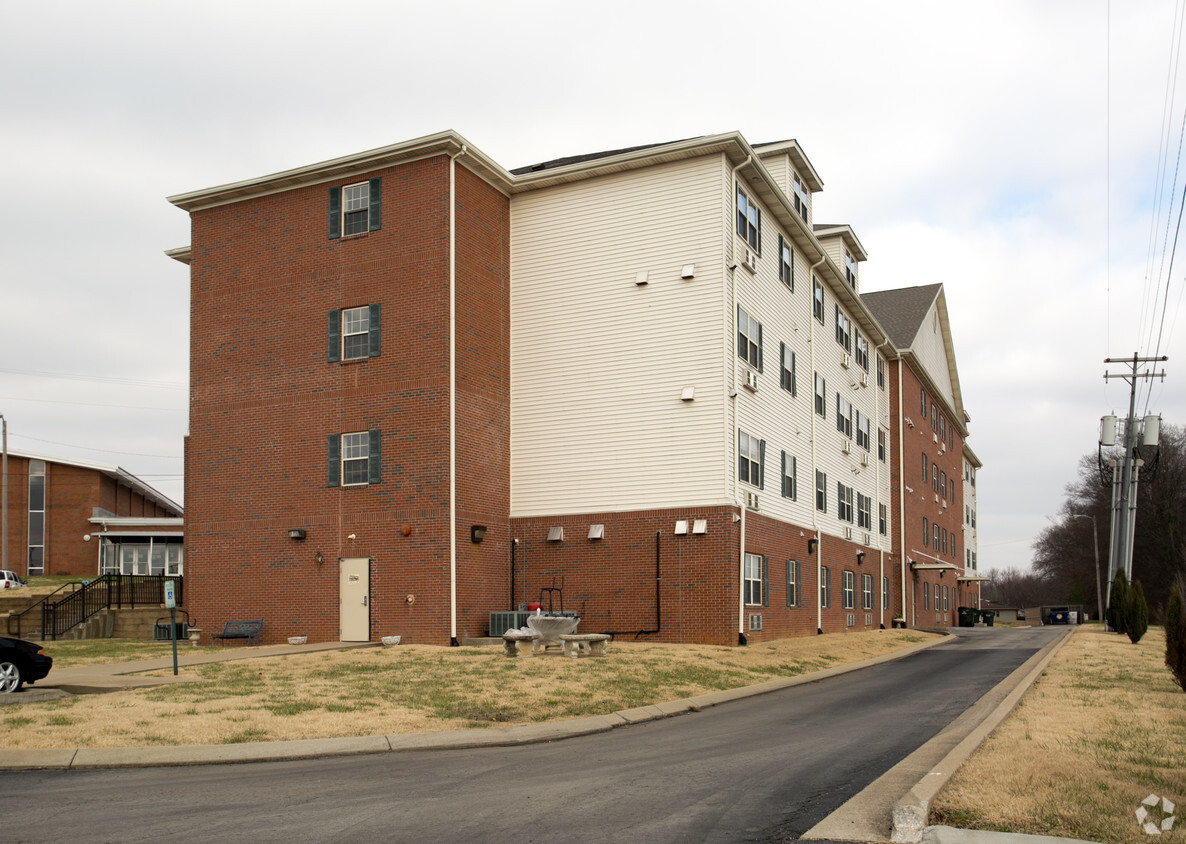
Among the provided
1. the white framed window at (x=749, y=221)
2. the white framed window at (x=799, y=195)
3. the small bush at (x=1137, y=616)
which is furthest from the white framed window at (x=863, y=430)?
the white framed window at (x=749, y=221)

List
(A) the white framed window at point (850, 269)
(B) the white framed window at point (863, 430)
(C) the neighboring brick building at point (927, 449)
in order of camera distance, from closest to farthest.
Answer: (A) the white framed window at point (850, 269)
(B) the white framed window at point (863, 430)
(C) the neighboring brick building at point (927, 449)

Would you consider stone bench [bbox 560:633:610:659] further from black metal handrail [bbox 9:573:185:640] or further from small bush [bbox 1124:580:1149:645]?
small bush [bbox 1124:580:1149:645]

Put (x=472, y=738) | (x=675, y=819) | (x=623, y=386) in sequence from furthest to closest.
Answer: (x=623, y=386) → (x=472, y=738) → (x=675, y=819)

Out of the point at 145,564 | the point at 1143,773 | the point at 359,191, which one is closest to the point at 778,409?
the point at 359,191

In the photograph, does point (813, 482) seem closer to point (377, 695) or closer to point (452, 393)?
point (452, 393)

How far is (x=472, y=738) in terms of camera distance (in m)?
12.8

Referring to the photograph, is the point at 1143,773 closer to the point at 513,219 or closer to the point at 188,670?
the point at 188,670

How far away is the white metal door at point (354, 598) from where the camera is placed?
2597 centimetres

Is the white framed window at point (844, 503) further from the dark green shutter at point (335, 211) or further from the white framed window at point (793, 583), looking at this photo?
the dark green shutter at point (335, 211)

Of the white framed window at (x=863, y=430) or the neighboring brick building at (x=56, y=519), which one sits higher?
the white framed window at (x=863, y=430)

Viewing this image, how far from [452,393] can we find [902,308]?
1507 inches

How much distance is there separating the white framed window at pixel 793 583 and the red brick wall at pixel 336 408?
864 centimetres

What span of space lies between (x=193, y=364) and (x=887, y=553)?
102ft

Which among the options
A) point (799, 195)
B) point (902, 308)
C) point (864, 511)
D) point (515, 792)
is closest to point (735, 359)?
point (799, 195)
